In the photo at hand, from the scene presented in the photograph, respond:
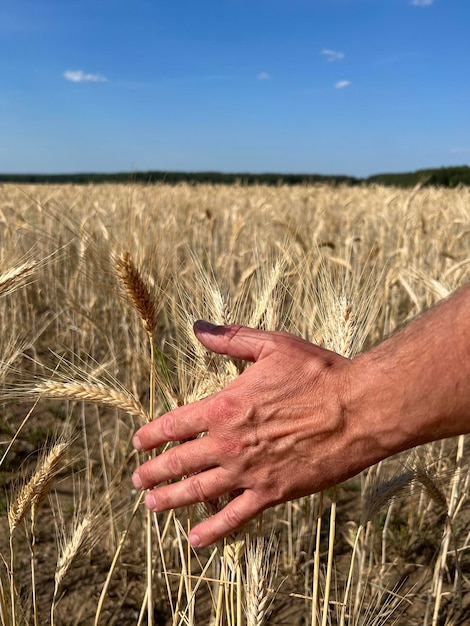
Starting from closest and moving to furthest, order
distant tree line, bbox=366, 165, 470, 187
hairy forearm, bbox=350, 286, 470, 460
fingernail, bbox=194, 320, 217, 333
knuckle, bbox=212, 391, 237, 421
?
hairy forearm, bbox=350, 286, 470, 460
knuckle, bbox=212, 391, 237, 421
fingernail, bbox=194, 320, 217, 333
distant tree line, bbox=366, 165, 470, 187

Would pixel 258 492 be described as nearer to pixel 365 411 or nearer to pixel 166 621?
pixel 365 411

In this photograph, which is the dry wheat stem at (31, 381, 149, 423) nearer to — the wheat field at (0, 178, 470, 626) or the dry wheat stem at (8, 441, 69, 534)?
the wheat field at (0, 178, 470, 626)

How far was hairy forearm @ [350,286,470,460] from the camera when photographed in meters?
0.91

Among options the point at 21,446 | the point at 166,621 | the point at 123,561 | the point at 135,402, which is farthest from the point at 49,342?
the point at 135,402

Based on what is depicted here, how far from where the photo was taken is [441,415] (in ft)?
3.07

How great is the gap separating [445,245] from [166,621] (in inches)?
158

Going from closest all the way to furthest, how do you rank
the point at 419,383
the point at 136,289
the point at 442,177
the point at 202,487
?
the point at 419,383 < the point at 202,487 < the point at 136,289 < the point at 442,177

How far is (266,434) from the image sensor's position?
3.34ft

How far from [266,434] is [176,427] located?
180 millimetres

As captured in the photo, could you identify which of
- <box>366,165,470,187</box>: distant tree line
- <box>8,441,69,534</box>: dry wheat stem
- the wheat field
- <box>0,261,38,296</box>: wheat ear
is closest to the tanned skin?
the wheat field

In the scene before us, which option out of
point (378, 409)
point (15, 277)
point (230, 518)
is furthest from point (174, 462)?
point (15, 277)

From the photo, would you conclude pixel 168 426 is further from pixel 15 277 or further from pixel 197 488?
pixel 15 277

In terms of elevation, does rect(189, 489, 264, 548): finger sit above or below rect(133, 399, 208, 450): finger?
below

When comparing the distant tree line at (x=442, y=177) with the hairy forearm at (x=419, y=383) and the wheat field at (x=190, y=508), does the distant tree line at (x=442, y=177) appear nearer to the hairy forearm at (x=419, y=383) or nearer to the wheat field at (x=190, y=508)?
the wheat field at (x=190, y=508)
